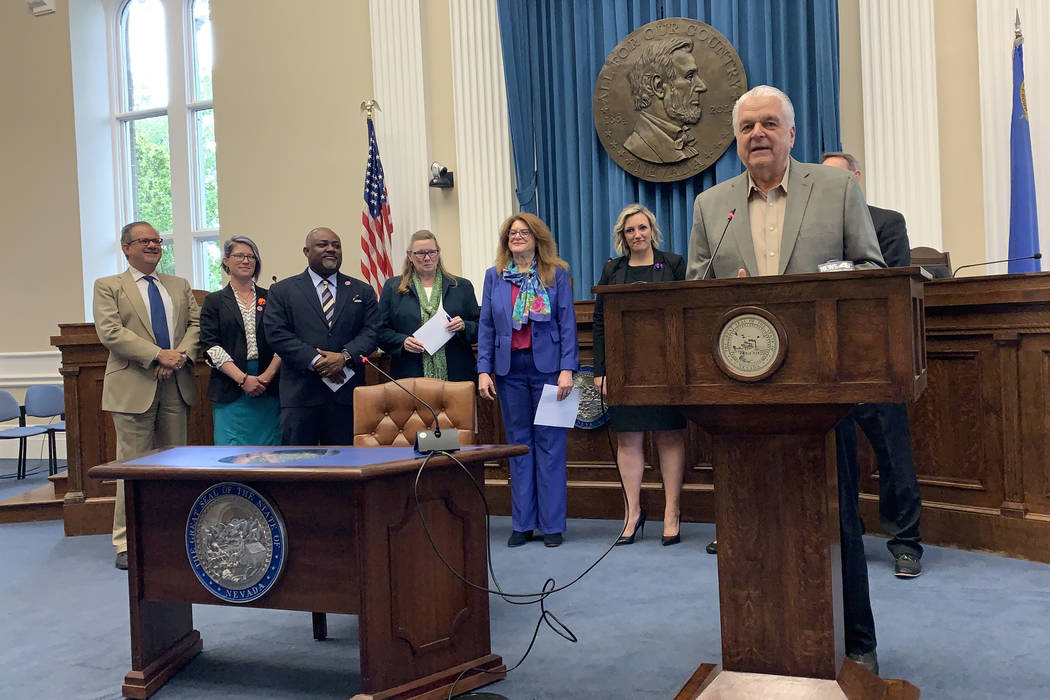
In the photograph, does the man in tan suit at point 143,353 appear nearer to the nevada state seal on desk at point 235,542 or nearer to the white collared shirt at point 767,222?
the nevada state seal on desk at point 235,542

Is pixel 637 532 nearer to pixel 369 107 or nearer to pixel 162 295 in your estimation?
pixel 162 295

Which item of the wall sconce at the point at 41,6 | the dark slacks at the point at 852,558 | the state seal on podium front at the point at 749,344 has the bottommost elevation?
the dark slacks at the point at 852,558

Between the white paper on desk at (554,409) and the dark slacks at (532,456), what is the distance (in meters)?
0.14

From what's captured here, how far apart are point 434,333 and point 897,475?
2.04m

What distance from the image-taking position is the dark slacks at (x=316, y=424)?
3.96 m

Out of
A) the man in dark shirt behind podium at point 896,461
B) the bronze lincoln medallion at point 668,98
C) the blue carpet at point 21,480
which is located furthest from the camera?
the blue carpet at point 21,480

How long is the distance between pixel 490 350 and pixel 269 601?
1.96 meters

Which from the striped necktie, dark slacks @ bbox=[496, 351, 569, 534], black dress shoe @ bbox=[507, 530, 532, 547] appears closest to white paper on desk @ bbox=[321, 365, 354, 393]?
the striped necktie

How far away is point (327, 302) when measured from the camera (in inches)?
161

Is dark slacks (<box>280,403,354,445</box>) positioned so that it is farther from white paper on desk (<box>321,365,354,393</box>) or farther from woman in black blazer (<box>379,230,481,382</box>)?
woman in black blazer (<box>379,230,481,382</box>)

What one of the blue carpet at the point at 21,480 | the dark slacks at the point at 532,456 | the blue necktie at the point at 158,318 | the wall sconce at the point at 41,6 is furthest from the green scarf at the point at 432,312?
the wall sconce at the point at 41,6

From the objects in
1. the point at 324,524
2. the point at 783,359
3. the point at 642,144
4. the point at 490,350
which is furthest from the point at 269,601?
the point at 642,144

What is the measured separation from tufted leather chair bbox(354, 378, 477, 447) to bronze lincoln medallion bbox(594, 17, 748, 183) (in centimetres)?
298

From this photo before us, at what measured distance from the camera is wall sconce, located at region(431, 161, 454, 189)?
20.9 feet
